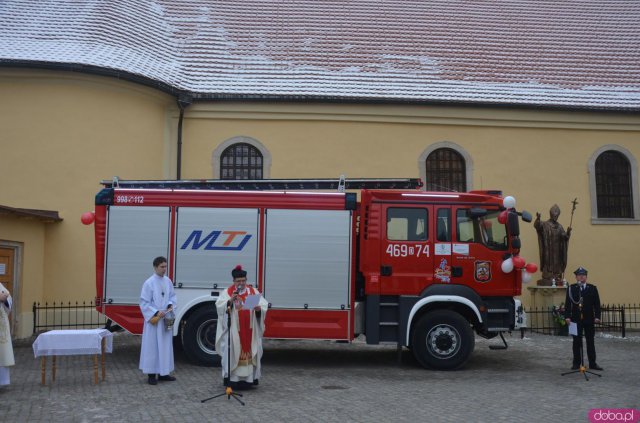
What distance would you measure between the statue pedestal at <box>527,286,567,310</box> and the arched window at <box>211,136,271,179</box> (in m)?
7.80

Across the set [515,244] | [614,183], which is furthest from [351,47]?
[515,244]

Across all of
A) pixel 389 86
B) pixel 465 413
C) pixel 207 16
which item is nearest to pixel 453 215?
pixel 465 413

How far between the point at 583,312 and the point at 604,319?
7436 millimetres

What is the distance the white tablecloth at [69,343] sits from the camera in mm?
8820

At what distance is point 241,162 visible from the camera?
17375 mm

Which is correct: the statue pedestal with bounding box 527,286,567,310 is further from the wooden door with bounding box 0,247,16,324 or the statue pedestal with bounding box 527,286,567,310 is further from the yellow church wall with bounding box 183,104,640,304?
the wooden door with bounding box 0,247,16,324

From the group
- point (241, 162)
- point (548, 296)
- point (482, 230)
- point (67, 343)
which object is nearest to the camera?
point (67, 343)

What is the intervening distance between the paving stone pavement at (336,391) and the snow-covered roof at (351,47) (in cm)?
802

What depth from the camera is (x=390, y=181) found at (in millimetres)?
11125

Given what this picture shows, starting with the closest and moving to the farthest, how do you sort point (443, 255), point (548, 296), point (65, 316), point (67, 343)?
1. point (67, 343)
2. point (443, 255)
3. point (65, 316)
4. point (548, 296)

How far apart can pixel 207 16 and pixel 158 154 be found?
6019 millimetres

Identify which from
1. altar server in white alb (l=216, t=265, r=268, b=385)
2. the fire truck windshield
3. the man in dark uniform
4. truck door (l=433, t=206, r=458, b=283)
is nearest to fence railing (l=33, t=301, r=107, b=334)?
altar server in white alb (l=216, t=265, r=268, b=385)

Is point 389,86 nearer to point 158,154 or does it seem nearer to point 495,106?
point 495,106

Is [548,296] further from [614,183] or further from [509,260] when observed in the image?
[509,260]
